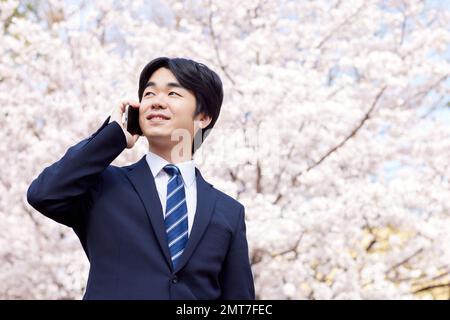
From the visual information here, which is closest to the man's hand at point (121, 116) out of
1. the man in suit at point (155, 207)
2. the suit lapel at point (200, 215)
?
the man in suit at point (155, 207)

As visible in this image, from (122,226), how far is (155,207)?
0.40 feet

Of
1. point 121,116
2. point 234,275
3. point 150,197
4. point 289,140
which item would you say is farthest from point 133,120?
point 289,140

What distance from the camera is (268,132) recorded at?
5.80 m

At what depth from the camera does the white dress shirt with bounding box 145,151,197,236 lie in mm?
2061

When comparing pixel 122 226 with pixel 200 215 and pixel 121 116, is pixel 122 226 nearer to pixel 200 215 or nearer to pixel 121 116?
pixel 200 215

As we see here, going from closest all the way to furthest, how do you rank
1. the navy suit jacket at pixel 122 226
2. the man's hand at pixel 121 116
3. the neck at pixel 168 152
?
the navy suit jacket at pixel 122 226 → the man's hand at pixel 121 116 → the neck at pixel 168 152

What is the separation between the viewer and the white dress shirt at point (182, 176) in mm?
2061

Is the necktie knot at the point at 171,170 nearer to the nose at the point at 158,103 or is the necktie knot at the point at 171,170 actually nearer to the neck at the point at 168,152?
the neck at the point at 168,152

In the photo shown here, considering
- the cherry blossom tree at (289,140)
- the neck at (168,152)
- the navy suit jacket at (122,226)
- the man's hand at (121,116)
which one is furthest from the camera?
the cherry blossom tree at (289,140)

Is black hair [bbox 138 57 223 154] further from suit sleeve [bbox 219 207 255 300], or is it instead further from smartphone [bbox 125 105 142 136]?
suit sleeve [bbox 219 207 255 300]

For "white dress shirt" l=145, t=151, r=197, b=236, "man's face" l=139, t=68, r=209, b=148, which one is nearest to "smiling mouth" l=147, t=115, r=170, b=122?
"man's face" l=139, t=68, r=209, b=148

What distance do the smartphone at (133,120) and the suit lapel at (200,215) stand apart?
0.87 feet

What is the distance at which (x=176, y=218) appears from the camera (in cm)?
198

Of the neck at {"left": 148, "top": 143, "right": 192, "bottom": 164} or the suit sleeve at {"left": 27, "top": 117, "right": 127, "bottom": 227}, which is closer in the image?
the suit sleeve at {"left": 27, "top": 117, "right": 127, "bottom": 227}
